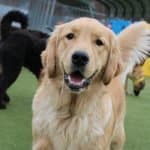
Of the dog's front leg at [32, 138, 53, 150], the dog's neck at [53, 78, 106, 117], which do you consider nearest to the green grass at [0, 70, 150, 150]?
the dog's front leg at [32, 138, 53, 150]

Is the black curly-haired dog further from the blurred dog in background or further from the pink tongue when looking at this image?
the pink tongue

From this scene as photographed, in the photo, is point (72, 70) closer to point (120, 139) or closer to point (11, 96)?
point (120, 139)

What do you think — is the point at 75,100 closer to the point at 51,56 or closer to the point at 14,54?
the point at 51,56

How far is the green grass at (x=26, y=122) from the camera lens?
5.86 m

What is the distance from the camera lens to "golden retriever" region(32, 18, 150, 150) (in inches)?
156

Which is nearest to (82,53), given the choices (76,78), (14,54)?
(76,78)

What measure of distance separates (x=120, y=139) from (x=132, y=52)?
807 millimetres

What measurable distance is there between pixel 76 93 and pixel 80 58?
1.12 feet

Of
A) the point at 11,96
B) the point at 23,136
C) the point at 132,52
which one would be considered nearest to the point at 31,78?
the point at 11,96

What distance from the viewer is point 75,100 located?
4121 mm

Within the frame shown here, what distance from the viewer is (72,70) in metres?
3.88

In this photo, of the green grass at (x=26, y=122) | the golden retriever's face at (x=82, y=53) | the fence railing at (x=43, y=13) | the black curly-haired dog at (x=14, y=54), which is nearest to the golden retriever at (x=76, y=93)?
the golden retriever's face at (x=82, y=53)

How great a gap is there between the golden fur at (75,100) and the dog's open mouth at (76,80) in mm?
62

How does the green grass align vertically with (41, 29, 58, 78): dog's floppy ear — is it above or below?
below
